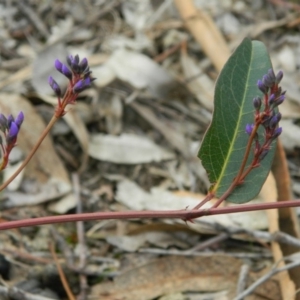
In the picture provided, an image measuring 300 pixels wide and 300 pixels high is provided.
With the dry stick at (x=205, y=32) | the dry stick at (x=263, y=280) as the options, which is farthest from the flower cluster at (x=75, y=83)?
the dry stick at (x=205, y=32)

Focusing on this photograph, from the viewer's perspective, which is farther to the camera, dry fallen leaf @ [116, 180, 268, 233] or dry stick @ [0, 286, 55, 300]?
dry fallen leaf @ [116, 180, 268, 233]

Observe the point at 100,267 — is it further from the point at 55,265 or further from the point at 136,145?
the point at 136,145

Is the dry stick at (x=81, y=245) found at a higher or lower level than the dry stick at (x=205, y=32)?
lower

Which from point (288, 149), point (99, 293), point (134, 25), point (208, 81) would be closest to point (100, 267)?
point (99, 293)

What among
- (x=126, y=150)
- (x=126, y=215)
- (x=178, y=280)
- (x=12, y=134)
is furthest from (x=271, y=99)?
(x=126, y=150)

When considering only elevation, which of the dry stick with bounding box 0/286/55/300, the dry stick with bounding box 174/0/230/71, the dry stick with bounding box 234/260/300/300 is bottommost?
the dry stick with bounding box 234/260/300/300

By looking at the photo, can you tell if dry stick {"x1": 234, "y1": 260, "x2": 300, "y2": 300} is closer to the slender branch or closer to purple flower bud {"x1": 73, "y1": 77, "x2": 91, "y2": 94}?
the slender branch

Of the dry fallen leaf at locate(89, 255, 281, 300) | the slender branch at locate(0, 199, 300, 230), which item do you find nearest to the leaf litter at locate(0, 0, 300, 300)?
the dry fallen leaf at locate(89, 255, 281, 300)

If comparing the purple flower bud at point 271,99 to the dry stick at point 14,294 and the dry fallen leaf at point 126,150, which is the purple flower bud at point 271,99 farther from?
the dry fallen leaf at point 126,150
